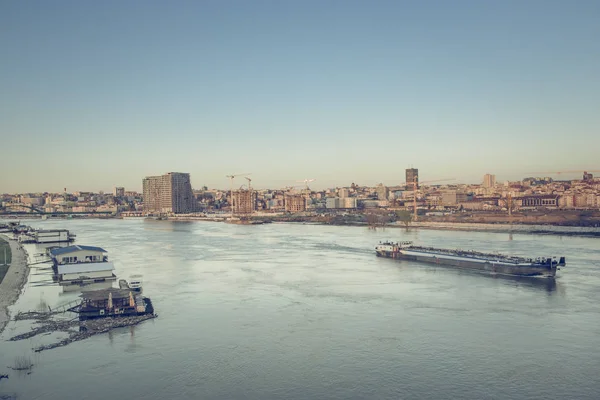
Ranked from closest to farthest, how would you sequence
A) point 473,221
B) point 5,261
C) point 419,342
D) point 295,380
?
point 295,380, point 419,342, point 5,261, point 473,221

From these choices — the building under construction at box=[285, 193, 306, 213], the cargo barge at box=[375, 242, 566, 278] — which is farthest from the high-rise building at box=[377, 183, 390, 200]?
the cargo barge at box=[375, 242, 566, 278]

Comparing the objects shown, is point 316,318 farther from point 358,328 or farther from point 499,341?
point 499,341

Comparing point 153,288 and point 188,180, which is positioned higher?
point 188,180

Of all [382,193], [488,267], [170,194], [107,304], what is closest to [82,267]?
[107,304]

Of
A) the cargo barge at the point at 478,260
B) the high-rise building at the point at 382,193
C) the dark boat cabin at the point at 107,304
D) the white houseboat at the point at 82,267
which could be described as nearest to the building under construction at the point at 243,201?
the high-rise building at the point at 382,193

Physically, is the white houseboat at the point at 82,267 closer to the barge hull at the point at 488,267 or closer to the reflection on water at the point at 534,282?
the barge hull at the point at 488,267

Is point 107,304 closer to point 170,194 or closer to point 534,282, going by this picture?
point 534,282

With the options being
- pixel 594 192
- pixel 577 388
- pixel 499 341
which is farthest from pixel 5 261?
pixel 594 192
